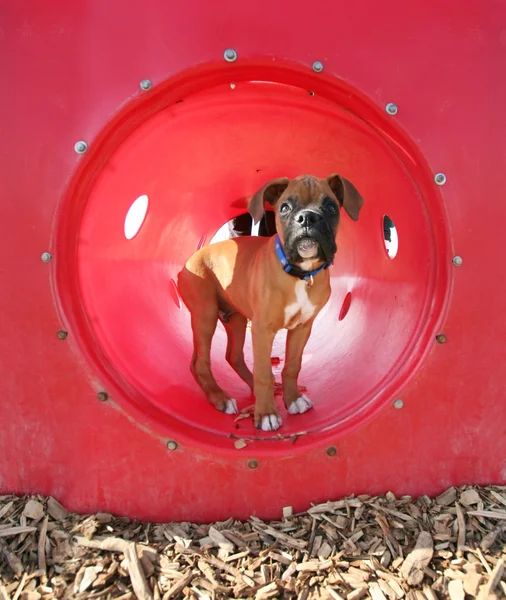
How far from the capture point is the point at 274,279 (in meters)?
2.98

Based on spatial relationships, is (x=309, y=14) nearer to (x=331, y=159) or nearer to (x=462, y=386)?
(x=331, y=159)

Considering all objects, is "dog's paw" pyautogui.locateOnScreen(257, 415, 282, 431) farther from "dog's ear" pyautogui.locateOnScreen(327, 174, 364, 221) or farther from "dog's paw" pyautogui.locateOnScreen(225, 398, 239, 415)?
"dog's ear" pyautogui.locateOnScreen(327, 174, 364, 221)

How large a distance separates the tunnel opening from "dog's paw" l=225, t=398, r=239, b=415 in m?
0.10

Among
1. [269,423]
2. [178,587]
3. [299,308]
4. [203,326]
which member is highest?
[299,308]

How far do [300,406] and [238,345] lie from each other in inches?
32.6

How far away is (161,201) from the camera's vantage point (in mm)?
3695

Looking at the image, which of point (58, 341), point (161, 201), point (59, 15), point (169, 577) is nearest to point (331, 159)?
point (161, 201)

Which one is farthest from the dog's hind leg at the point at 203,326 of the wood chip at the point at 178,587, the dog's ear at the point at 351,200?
the wood chip at the point at 178,587

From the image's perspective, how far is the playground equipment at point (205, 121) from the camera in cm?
238

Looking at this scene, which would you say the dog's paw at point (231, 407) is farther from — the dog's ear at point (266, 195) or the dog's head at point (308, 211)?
the dog's ear at point (266, 195)

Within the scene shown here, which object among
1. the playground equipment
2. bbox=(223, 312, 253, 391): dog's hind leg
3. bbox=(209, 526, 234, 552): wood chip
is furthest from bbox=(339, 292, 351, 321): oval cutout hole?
bbox=(209, 526, 234, 552): wood chip

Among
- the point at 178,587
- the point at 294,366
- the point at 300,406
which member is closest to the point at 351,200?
the point at 294,366

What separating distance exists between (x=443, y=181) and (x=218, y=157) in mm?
1548

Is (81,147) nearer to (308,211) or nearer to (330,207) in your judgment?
(308,211)
